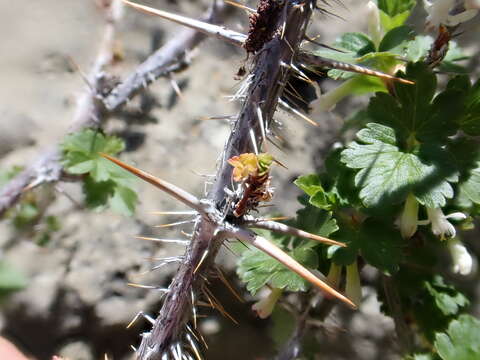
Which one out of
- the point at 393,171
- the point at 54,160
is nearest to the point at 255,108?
the point at 393,171

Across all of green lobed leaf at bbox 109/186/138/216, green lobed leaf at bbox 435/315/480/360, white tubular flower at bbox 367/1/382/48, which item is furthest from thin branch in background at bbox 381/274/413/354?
green lobed leaf at bbox 109/186/138/216

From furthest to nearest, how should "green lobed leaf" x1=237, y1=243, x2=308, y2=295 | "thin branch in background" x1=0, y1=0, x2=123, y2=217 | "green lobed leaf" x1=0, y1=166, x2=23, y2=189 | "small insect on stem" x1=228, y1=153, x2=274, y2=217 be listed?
"green lobed leaf" x1=0, y1=166, x2=23, y2=189 → "thin branch in background" x1=0, y1=0, x2=123, y2=217 → "green lobed leaf" x1=237, y1=243, x2=308, y2=295 → "small insect on stem" x1=228, y1=153, x2=274, y2=217

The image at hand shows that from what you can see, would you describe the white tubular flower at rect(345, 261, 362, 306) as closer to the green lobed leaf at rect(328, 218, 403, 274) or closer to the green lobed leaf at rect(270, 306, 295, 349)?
the green lobed leaf at rect(328, 218, 403, 274)

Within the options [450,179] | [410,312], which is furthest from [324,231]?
[410,312]

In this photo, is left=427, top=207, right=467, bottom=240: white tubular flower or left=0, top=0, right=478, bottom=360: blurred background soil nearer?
left=427, top=207, right=467, bottom=240: white tubular flower

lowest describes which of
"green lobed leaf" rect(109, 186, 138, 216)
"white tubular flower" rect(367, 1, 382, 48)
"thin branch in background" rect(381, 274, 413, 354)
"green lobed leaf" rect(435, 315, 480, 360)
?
"green lobed leaf" rect(109, 186, 138, 216)

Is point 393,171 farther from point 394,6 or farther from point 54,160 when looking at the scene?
point 54,160
